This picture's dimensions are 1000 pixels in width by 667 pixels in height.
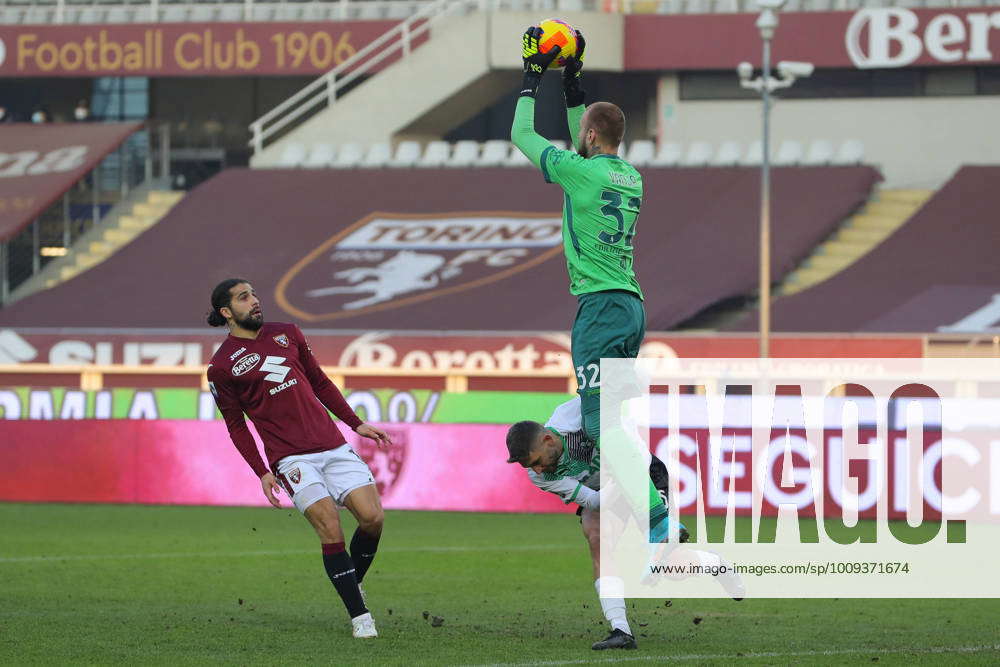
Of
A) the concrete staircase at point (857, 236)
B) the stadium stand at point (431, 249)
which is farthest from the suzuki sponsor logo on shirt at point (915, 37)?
the stadium stand at point (431, 249)

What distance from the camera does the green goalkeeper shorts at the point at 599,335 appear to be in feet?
31.4

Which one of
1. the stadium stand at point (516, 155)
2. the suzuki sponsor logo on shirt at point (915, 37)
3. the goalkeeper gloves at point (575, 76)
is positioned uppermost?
the suzuki sponsor logo on shirt at point (915, 37)

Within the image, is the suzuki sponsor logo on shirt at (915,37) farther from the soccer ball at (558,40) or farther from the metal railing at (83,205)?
the soccer ball at (558,40)

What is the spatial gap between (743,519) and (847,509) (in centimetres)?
114

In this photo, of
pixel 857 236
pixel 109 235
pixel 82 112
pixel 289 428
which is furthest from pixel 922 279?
pixel 289 428

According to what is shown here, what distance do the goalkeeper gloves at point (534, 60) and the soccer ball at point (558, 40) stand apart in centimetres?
2

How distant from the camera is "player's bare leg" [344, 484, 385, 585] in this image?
10586mm

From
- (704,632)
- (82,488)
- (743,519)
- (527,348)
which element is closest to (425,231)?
(527,348)

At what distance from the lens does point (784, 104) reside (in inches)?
1608

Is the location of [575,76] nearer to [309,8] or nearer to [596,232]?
[596,232]

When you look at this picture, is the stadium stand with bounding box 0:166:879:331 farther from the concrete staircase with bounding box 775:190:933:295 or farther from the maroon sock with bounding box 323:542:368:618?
the maroon sock with bounding box 323:542:368:618

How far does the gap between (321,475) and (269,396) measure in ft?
1.69

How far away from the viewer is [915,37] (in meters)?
39.2

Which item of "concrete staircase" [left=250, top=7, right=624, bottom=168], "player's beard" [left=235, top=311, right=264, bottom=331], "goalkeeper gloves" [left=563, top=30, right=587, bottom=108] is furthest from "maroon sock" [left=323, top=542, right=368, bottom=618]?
"concrete staircase" [left=250, top=7, right=624, bottom=168]
